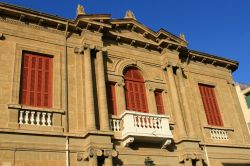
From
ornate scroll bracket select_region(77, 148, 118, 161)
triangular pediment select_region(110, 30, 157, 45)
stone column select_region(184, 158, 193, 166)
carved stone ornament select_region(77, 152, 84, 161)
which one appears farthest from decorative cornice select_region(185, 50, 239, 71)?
carved stone ornament select_region(77, 152, 84, 161)

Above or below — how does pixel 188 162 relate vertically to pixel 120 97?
below

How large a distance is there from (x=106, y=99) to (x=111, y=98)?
1.11 m

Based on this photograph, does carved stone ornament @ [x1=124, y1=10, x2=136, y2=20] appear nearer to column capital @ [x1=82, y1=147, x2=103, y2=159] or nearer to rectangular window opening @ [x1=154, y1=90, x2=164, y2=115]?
rectangular window opening @ [x1=154, y1=90, x2=164, y2=115]

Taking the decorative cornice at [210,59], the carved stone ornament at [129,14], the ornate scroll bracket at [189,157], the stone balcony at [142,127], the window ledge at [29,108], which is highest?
the carved stone ornament at [129,14]

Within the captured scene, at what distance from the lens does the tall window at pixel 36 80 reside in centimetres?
1459

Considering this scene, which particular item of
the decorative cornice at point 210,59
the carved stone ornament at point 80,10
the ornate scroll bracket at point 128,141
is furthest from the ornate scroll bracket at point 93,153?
the decorative cornice at point 210,59

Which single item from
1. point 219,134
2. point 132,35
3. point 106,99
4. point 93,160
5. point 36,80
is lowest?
point 93,160

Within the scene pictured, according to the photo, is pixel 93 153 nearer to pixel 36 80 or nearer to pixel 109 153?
pixel 109 153

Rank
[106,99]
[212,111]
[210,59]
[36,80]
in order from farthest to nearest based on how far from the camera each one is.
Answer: [210,59] < [212,111] < [106,99] < [36,80]

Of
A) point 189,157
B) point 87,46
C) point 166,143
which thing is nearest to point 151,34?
point 87,46

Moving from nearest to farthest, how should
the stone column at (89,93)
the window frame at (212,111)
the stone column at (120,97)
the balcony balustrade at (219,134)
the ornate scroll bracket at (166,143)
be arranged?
→ the stone column at (89,93), the ornate scroll bracket at (166,143), the stone column at (120,97), the balcony balustrade at (219,134), the window frame at (212,111)

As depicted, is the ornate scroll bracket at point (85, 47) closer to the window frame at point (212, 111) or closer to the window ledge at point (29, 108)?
the window ledge at point (29, 108)

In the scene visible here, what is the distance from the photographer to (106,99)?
15.8m

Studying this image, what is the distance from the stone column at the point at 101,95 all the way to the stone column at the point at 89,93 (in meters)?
0.50
